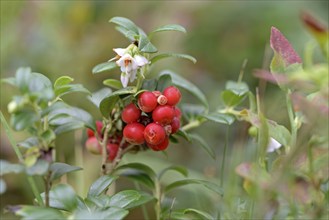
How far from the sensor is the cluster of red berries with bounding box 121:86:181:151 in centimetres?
96

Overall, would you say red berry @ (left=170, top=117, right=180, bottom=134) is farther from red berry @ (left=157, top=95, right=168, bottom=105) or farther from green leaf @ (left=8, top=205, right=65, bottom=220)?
green leaf @ (left=8, top=205, right=65, bottom=220)

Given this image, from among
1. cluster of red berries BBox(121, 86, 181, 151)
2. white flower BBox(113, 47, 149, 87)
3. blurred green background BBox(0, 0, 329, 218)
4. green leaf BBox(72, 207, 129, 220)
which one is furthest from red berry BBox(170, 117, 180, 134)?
blurred green background BBox(0, 0, 329, 218)

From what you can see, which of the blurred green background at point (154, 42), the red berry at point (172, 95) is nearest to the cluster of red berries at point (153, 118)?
the red berry at point (172, 95)

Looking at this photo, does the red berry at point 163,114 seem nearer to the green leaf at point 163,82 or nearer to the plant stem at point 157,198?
the green leaf at point 163,82

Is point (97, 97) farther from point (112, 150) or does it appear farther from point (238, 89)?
point (238, 89)

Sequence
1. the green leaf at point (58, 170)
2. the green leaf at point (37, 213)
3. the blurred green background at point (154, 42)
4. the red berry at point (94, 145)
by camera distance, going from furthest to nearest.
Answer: the blurred green background at point (154, 42)
the red berry at point (94, 145)
the green leaf at point (58, 170)
the green leaf at point (37, 213)

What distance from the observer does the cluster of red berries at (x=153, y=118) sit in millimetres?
965

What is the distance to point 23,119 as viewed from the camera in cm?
79

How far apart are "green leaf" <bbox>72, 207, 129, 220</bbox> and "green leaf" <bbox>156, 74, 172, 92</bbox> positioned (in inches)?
11.0

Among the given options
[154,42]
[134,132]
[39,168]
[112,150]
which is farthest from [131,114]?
[154,42]

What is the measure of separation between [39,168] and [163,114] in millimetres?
241

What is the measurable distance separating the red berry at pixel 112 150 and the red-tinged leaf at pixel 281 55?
0.34 m

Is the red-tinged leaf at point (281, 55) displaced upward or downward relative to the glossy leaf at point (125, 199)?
upward

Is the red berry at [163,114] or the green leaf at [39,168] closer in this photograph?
the green leaf at [39,168]
